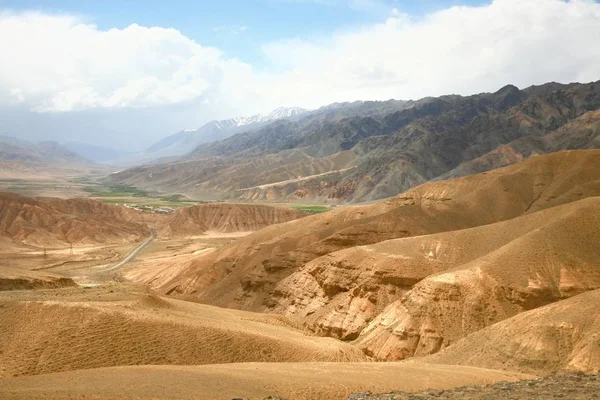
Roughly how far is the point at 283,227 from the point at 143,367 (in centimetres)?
5464

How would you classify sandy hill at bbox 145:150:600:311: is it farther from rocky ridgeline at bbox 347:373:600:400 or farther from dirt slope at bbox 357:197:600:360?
rocky ridgeline at bbox 347:373:600:400

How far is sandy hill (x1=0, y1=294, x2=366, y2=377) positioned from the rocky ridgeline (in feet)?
33.1

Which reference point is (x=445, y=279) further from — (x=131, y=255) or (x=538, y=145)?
(x=538, y=145)

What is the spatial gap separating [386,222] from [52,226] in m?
85.9

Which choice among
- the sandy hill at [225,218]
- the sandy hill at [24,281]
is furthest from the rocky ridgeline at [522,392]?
the sandy hill at [225,218]

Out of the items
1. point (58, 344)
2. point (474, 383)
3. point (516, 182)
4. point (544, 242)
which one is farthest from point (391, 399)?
point (516, 182)

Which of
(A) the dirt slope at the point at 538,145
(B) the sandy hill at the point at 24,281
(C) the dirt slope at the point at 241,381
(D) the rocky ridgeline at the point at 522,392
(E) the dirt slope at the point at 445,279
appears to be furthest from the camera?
(A) the dirt slope at the point at 538,145

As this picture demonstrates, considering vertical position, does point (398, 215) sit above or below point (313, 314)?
above

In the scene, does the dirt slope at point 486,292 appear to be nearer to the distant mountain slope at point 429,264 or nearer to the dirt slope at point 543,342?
the distant mountain slope at point 429,264

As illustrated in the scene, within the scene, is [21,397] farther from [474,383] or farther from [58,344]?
[474,383]

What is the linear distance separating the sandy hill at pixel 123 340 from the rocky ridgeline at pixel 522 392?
10082mm

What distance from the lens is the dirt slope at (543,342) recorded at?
2647 centimetres

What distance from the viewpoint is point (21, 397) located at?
16688 mm

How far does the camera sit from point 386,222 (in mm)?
60188
